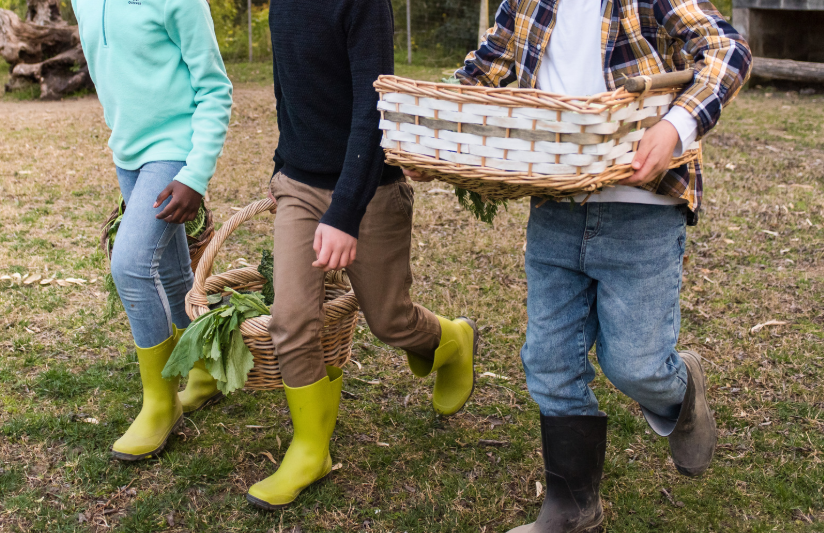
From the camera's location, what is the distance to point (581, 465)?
2.31 m

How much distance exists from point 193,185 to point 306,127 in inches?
19.7

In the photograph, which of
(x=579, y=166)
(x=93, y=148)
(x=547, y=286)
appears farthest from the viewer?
(x=93, y=148)

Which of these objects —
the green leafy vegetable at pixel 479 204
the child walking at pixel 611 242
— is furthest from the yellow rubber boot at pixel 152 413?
the child walking at pixel 611 242

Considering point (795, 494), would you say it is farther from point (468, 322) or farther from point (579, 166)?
point (579, 166)

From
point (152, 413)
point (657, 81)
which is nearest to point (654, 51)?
point (657, 81)

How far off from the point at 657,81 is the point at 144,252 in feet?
5.95

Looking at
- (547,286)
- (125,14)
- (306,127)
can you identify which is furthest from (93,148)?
(547,286)

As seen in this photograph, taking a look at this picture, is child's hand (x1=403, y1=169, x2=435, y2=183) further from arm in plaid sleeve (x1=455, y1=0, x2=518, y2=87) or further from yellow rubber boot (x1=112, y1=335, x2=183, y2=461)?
yellow rubber boot (x1=112, y1=335, x2=183, y2=461)

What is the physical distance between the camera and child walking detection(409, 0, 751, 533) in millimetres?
1720

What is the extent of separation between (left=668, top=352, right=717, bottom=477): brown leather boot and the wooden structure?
9.67m

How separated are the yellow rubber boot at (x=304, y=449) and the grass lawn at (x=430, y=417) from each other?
0.07m

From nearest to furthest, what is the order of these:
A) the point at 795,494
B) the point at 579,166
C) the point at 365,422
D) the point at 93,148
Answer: the point at 579,166, the point at 795,494, the point at 365,422, the point at 93,148

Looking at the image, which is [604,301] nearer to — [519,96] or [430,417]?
[519,96]

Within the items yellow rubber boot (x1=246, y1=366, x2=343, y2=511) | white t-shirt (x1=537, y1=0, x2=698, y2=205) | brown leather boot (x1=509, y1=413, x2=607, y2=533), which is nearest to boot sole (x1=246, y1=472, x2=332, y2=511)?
yellow rubber boot (x1=246, y1=366, x2=343, y2=511)
